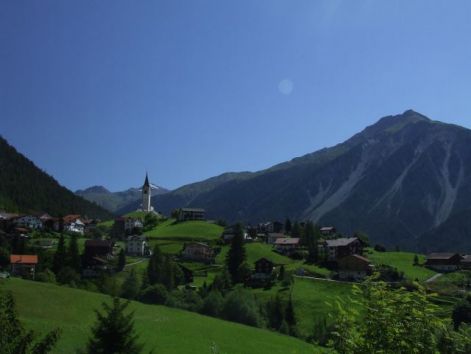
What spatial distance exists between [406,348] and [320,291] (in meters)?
82.2

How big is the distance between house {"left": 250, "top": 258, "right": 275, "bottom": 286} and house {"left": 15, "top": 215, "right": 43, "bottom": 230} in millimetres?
70446

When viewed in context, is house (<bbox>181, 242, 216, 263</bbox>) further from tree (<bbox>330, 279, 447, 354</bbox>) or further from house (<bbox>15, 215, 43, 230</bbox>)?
tree (<bbox>330, 279, 447, 354</bbox>)

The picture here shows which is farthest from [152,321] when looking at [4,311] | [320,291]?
[4,311]

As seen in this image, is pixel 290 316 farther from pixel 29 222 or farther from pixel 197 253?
pixel 29 222

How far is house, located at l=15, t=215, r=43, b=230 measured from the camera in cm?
14912

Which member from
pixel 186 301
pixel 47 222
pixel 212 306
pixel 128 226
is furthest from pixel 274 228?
pixel 212 306

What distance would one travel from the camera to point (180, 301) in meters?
78.4

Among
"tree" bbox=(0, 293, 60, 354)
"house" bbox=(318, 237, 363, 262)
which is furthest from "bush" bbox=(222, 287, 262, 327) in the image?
"tree" bbox=(0, 293, 60, 354)

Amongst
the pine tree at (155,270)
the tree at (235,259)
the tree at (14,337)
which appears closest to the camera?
the tree at (14,337)

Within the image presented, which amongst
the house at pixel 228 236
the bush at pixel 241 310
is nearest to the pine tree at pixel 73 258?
the bush at pixel 241 310

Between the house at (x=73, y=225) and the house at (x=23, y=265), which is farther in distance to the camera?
the house at (x=73, y=225)

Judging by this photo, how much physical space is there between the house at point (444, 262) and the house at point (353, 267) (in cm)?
2047

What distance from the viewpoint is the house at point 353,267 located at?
107 m

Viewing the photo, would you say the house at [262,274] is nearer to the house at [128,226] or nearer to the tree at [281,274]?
the tree at [281,274]
